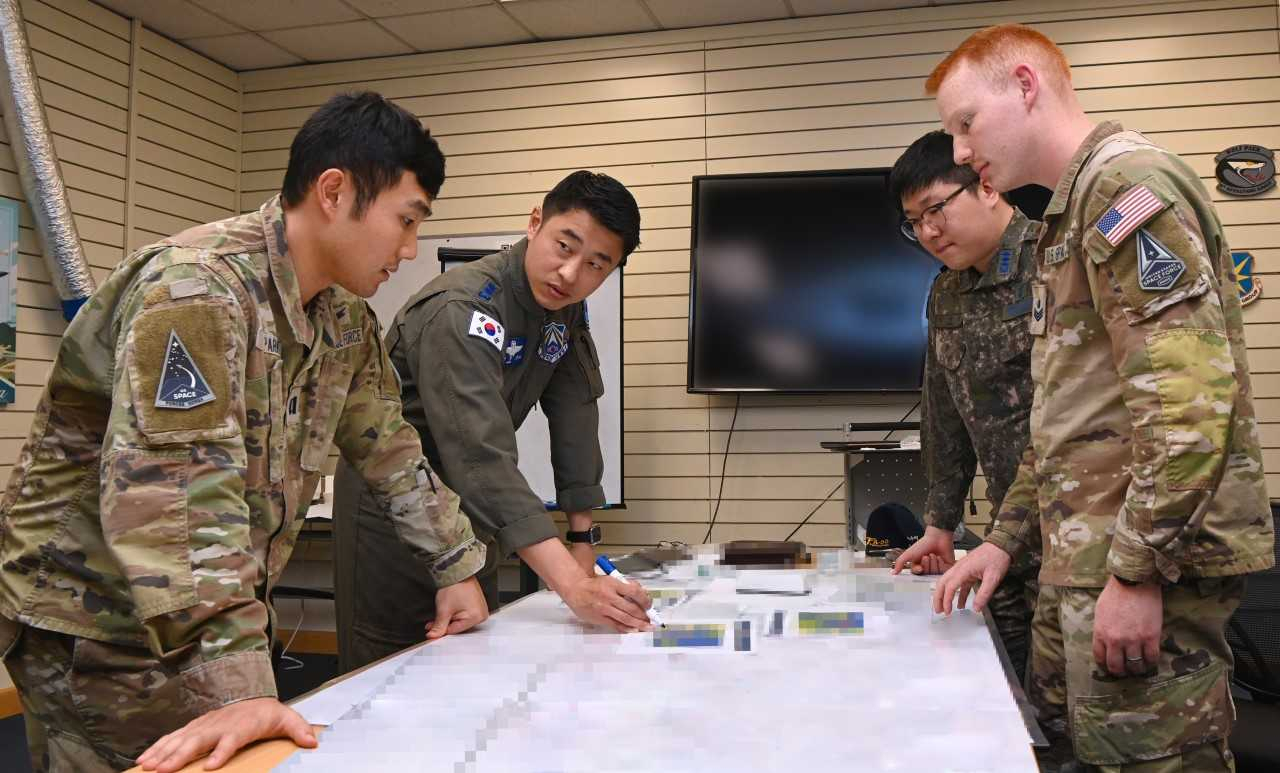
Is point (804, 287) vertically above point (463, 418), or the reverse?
point (804, 287)

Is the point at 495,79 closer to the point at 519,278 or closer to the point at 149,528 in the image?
the point at 519,278

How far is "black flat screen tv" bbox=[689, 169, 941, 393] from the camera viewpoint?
4.48 m

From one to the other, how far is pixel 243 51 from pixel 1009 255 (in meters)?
4.43

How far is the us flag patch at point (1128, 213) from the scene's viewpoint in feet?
4.13

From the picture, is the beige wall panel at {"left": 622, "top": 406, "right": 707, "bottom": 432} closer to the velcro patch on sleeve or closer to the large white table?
the large white table

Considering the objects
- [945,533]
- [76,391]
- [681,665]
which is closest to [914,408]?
[945,533]

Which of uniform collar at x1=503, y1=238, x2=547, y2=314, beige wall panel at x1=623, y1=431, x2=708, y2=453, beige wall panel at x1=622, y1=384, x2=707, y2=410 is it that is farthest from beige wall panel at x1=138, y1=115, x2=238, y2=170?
uniform collar at x1=503, y1=238, x2=547, y2=314

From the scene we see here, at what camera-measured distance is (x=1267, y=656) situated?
270 cm

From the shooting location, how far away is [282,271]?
133 cm

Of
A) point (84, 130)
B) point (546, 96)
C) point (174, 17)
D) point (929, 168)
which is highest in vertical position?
point (174, 17)

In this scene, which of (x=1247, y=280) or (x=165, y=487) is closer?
(x=165, y=487)

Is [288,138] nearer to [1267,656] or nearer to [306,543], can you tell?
[306,543]

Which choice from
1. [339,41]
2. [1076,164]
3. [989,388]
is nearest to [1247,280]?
[989,388]

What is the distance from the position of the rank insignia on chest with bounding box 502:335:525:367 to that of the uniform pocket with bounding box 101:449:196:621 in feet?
3.60
